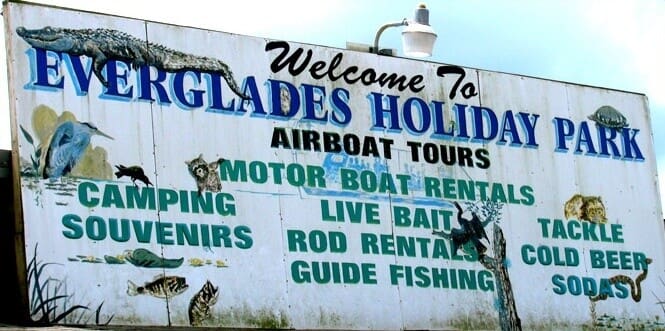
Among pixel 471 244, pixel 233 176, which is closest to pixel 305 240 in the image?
pixel 233 176

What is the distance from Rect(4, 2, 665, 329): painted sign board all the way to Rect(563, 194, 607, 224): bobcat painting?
0.08ft

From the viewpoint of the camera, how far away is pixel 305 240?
2017 centimetres

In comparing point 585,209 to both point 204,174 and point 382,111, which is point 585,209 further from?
point 204,174

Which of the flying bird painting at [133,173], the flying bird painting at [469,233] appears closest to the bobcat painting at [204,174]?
the flying bird painting at [133,173]

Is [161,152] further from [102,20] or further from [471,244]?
[471,244]

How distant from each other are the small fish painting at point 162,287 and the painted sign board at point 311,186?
0.8 inches

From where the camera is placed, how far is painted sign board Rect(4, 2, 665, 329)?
18.5 metres

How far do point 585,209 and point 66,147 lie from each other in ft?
25.5

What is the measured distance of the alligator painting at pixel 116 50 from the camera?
18.6 metres

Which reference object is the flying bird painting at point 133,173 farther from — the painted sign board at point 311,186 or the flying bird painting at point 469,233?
the flying bird painting at point 469,233

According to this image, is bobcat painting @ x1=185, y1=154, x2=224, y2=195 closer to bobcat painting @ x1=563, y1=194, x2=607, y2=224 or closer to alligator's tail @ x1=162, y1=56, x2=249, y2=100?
alligator's tail @ x1=162, y1=56, x2=249, y2=100

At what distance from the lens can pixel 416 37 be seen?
852 inches

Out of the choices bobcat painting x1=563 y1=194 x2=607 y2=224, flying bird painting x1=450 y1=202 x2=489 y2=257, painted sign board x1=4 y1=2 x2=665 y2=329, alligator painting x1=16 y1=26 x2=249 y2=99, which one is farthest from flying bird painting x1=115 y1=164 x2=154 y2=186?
bobcat painting x1=563 y1=194 x2=607 y2=224

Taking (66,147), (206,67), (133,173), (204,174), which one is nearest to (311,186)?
(204,174)
